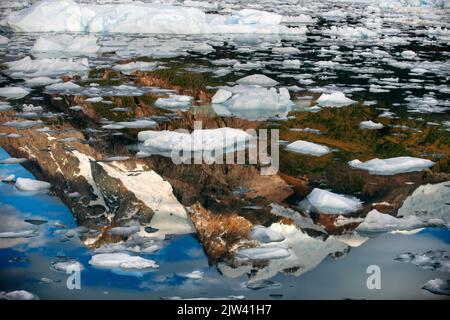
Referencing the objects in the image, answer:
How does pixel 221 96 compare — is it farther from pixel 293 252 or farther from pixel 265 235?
pixel 293 252

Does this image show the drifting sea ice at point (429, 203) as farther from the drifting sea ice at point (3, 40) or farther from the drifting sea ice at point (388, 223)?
the drifting sea ice at point (3, 40)

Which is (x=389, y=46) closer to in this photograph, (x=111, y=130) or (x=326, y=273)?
(x=111, y=130)

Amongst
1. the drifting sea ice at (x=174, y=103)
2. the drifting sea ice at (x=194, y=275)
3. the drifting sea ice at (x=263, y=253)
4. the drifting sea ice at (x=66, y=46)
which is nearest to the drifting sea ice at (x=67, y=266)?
the drifting sea ice at (x=194, y=275)

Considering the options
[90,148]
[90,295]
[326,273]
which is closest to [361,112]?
[90,148]

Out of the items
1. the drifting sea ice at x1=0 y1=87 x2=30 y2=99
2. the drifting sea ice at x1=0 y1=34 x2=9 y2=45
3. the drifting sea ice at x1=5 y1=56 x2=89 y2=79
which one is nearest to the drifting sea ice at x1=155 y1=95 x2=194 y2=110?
the drifting sea ice at x1=0 y1=87 x2=30 y2=99

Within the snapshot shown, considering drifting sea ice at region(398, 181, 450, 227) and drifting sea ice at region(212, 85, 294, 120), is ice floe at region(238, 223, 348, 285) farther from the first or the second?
drifting sea ice at region(212, 85, 294, 120)

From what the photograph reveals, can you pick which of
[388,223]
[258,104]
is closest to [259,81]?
[258,104]
